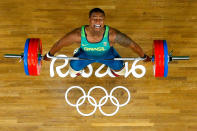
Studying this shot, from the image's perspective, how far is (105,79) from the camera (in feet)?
11.0

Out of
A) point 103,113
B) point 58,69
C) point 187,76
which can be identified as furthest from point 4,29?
point 187,76

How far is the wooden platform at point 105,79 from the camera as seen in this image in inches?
129

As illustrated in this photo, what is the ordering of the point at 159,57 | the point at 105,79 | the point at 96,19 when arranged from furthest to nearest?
the point at 105,79 → the point at 159,57 → the point at 96,19

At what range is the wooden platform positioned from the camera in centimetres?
328

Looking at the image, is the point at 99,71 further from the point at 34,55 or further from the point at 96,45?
the point at 34,55

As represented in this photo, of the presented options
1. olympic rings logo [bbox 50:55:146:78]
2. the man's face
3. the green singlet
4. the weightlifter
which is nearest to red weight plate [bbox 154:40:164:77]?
the weightlifter

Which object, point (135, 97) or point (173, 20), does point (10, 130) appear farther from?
point (173, 20)

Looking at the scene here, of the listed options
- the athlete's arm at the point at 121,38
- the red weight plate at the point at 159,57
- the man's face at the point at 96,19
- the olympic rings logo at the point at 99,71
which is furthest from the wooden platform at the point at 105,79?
the man's face at the point at 96,19

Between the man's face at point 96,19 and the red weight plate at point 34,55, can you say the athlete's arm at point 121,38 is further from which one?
the red weight plate at point 34,55

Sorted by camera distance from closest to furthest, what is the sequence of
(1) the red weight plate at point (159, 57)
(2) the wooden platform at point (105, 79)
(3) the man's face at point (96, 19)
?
(3) the man's face at point (96, 19) < (1) the red weight plate at point (159, 57) < (2) the wooden platform at point (105, 79)

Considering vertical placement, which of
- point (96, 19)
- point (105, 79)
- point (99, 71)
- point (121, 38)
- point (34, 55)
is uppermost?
point (96, 19)

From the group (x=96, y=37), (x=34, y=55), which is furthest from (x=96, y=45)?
(x=34, y=55)

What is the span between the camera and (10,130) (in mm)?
3273

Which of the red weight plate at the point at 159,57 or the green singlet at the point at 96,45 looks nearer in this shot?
the green singlet at the point at 96,45
